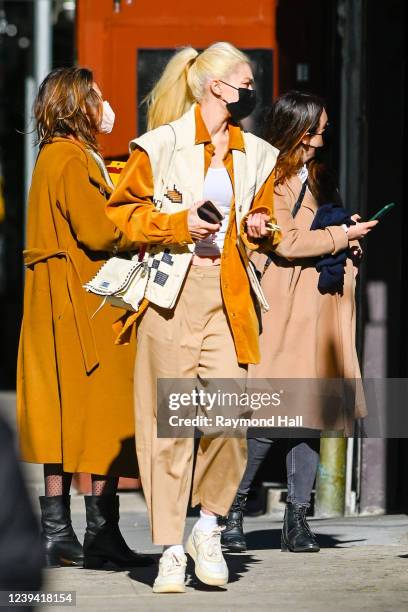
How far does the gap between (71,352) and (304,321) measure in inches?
39.9

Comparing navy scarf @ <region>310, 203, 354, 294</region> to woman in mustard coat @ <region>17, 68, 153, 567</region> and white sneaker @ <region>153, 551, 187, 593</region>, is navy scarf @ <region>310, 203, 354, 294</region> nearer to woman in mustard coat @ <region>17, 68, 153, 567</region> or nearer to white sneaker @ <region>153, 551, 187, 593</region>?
woman in mustard coat @ <region>17, 68, 153, 567</region>

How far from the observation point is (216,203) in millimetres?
4840

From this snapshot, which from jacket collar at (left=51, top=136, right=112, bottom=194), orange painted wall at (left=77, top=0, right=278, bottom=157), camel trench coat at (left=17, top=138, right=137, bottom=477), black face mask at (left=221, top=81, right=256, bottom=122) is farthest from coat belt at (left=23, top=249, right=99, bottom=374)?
orange painted wall at (left=77, top=0, right=278, bottom=157)

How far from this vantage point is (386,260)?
6945 mm

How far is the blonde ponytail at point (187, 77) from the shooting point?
490 cm

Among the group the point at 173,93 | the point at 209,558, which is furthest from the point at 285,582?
the point at 173,93

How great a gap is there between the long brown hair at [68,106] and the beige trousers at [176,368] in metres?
0.94

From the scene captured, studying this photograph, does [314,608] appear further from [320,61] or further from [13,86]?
[13,86]

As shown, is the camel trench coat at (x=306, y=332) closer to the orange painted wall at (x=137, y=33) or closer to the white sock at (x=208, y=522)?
the white sock at (x=208, y=522)

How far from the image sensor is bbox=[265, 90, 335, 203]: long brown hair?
5699mm

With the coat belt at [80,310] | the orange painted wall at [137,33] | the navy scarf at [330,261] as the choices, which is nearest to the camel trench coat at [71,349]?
the coat belt at [80,310]

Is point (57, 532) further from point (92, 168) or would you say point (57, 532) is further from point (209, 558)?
point (92, 168)

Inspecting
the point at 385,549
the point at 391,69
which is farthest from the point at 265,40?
the point at 385,549

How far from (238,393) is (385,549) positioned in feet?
4.57
